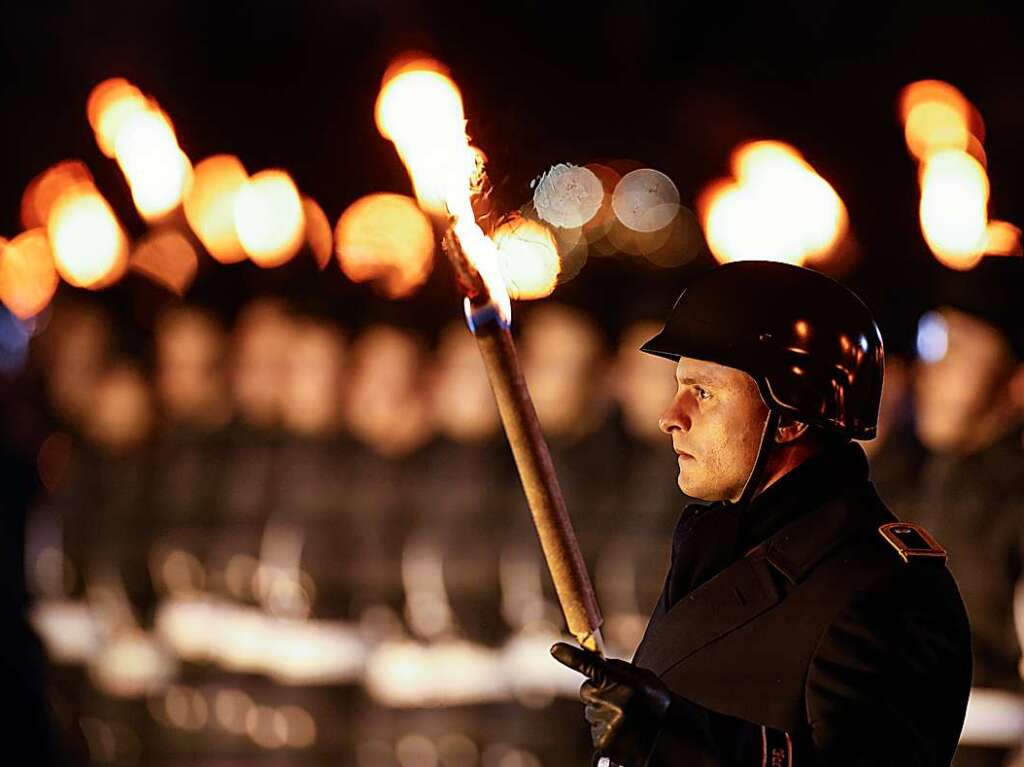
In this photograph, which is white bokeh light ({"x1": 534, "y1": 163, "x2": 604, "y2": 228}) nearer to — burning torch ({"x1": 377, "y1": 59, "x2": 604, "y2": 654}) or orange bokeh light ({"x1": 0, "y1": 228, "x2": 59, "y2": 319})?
burning torch ({"x1": 377, "y1": 59, "x2": 604, "y2": 654})

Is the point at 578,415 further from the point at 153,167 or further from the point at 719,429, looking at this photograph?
the point at 153,167

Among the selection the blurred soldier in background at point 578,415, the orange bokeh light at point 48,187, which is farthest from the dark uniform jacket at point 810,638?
the orange bokeh light at point 48,187

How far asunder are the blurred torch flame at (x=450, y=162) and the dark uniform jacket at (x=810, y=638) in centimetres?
51

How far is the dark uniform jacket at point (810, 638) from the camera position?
2.64 meters

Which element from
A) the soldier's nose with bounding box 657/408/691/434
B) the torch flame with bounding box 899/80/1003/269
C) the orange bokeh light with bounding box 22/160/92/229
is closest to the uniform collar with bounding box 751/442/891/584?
the soldier's nose with bounding box 657/408/691/434

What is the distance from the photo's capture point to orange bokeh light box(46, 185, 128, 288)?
1119cm

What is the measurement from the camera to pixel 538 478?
8.73ft

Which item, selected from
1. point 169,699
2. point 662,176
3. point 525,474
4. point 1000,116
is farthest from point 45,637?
point 525,474

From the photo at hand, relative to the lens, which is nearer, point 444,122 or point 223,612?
point 444,122

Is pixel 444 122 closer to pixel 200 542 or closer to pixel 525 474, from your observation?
pixel 525 474

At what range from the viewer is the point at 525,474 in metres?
2.66

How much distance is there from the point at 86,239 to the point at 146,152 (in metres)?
1.00

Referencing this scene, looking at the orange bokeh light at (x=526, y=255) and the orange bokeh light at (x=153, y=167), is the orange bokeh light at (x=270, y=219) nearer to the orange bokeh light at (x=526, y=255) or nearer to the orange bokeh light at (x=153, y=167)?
the orange bokeh light at (x=153, y=167)

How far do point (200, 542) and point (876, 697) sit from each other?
6.22m
